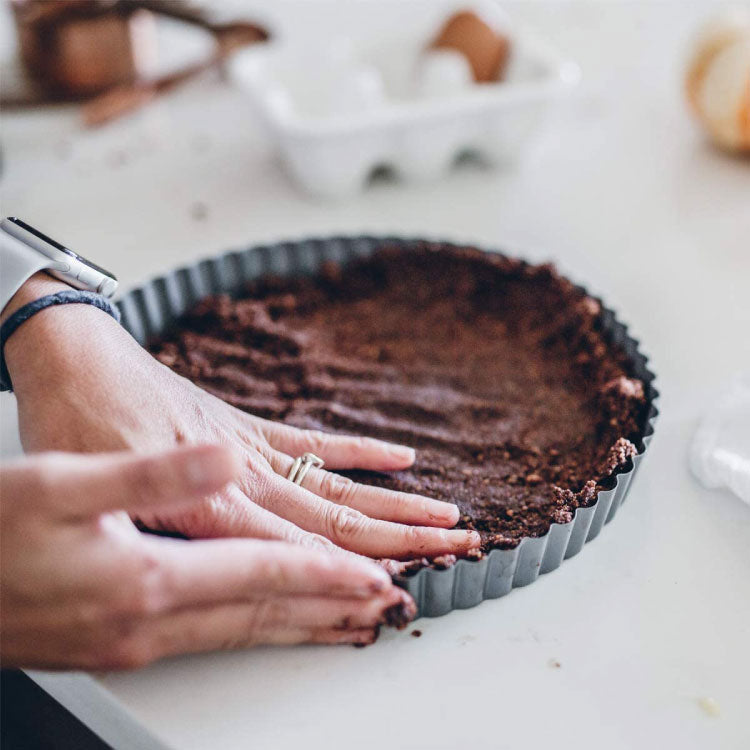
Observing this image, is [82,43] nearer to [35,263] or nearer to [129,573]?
[35,263]

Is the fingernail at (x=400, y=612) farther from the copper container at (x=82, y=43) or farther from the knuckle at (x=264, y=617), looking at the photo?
the copper container at (x=82, y=43)

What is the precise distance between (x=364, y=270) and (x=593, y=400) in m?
0.31

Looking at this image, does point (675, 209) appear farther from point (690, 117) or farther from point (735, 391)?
point (735, 391)

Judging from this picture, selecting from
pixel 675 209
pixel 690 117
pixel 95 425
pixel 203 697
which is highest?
pixel 690 117

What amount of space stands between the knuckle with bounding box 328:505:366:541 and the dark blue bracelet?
0.95 ft

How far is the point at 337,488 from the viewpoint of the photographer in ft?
2.06

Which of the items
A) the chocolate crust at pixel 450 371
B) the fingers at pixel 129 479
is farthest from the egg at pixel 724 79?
the fingers at pixel 129 479

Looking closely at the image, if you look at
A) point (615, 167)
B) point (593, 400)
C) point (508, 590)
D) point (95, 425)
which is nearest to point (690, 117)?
point (615, 167)

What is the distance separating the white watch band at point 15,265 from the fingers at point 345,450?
0.24 metres

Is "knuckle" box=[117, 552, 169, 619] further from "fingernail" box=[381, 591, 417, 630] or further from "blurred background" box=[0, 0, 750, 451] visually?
"blurred background" box=[0, 0, 750, 451]

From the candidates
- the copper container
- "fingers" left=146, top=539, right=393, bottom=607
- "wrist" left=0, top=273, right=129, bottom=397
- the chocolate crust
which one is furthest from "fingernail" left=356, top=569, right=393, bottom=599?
the copper container

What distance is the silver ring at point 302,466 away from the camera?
63 cm

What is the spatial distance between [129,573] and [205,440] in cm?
18

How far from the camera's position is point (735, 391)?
0.77 metres
